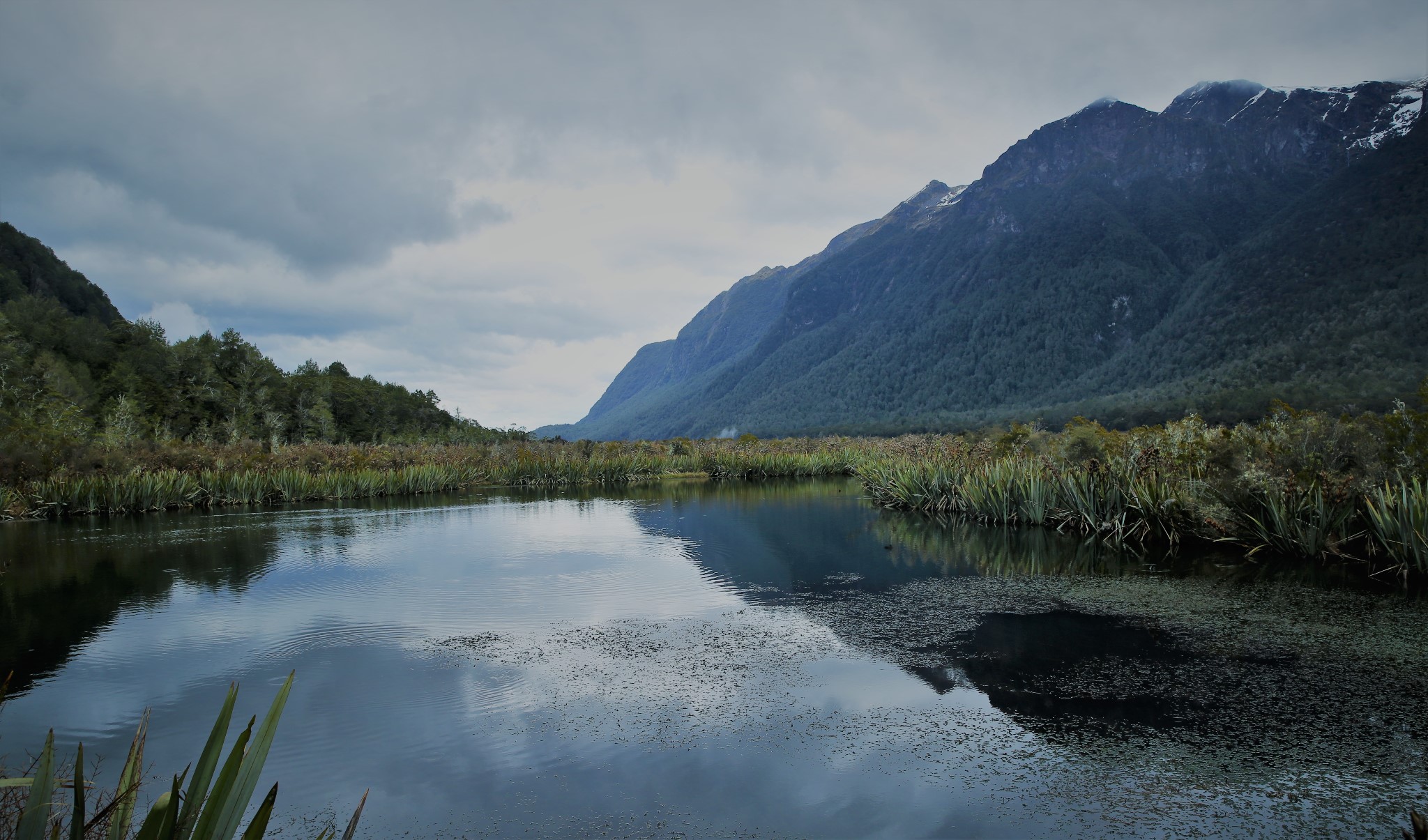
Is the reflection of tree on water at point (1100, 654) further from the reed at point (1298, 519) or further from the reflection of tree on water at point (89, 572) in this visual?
the reflection of tree on water at point (89, 572)

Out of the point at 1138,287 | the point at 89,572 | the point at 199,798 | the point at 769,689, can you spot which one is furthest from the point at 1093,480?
the point at 1138,287

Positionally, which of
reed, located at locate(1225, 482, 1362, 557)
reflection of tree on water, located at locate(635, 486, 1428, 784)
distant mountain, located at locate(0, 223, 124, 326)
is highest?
distant mountain, located at locate(0, 223, 124, 326)

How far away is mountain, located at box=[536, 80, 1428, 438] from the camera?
71.6m

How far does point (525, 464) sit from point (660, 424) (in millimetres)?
156619

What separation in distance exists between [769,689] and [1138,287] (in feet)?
411

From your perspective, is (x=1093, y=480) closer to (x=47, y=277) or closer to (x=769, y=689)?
(x=769, y=689)

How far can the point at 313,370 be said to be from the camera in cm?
5950

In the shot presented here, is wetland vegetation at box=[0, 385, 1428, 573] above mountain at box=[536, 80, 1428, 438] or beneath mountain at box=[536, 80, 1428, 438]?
beneath

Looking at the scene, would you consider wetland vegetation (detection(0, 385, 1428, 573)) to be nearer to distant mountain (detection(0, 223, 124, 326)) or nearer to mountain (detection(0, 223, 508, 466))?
mountain (detection(0, 223, 508, 466))

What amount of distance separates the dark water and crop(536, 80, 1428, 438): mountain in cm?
5569

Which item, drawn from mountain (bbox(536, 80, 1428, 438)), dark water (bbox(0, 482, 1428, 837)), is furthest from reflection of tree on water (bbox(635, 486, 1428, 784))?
mountain (bbox(536, 80, 1428, 438))

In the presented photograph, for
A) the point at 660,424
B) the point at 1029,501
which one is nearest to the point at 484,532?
the point at 1029,501

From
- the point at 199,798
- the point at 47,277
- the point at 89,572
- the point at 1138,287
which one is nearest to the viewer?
the point at 199,798

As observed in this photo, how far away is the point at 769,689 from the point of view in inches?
208
